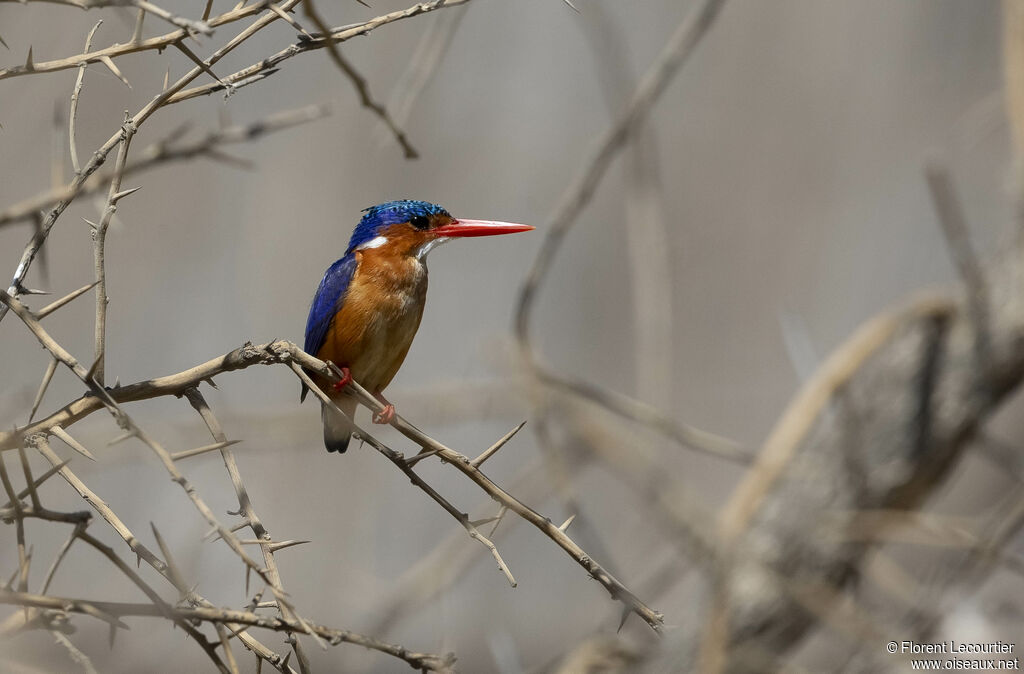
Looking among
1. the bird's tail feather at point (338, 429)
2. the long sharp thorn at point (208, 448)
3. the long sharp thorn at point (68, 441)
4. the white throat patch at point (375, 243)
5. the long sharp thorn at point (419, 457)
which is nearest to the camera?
the long sharp thorn at point (208, 448)

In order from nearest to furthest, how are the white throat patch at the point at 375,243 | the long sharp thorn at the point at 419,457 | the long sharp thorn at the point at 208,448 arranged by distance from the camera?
the long sharp thorn at the point at 208,448
the long sharp thorn at the point at 419,457
the white throat patch at the point at 375,243

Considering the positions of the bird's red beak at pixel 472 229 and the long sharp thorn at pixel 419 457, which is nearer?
the long sharp thorn at pixel 419 457

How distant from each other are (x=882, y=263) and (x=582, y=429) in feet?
14.5

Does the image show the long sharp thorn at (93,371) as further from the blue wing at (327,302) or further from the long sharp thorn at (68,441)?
the blue wing at (327,302)

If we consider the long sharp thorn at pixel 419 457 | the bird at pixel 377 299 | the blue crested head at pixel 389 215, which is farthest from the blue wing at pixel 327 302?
the long sharp thorn at pixel 419 457

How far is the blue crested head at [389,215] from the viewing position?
3.13 m

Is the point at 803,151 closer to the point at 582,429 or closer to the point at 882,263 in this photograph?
the point at 882,263

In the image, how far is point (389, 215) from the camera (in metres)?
3.13

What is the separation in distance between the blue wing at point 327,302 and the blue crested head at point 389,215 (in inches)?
6.6

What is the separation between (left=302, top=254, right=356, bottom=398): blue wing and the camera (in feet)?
9.44

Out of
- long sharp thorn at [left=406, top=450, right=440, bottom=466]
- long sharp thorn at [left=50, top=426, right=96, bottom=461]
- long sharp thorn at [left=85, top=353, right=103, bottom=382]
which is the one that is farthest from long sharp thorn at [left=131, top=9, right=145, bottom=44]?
long sharp thorn at [left=406, top=450, right=440, bottom=466]

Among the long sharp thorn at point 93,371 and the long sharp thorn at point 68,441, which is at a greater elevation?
the long sharp thorn at point 93,371

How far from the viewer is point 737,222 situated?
22.3 feet

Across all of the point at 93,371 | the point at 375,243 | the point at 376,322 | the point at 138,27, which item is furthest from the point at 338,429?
the point at 138,27
